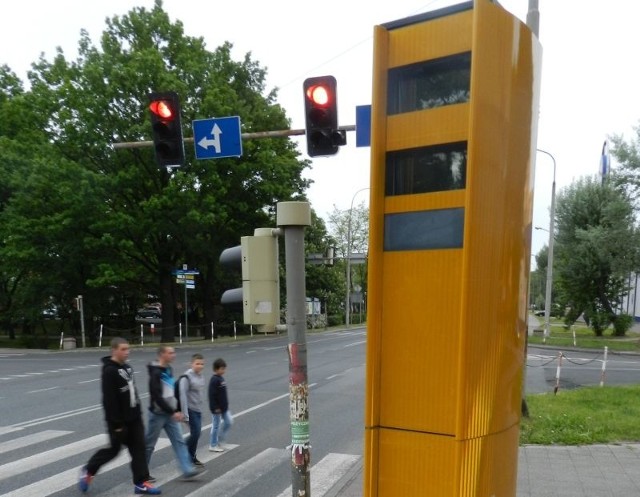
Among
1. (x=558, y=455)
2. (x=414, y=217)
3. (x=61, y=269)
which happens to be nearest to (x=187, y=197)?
(x=61, y=269)

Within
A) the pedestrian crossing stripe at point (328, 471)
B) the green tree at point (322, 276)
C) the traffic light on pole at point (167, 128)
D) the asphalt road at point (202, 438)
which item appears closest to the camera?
the pedestrian crossing stripe at point (328, 471)

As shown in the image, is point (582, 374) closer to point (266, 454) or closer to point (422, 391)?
point (266, 454)

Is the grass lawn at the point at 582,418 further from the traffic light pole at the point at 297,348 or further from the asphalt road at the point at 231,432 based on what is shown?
the traffic light pole at the point at 297,348

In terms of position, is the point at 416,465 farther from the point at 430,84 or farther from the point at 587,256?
the point at 587,256

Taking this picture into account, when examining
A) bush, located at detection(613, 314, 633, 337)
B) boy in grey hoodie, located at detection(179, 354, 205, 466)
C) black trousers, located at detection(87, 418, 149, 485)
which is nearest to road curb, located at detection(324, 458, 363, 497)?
boy in grey hoodie, located at detection(179, 354, 205, 466)

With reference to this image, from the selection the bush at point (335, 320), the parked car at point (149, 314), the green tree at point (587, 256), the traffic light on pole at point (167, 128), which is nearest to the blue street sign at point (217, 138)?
the traffic light on pole at point (167, 128)

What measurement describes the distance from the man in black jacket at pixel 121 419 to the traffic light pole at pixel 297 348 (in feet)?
7.66

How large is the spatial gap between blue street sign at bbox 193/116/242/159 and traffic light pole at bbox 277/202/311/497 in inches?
182

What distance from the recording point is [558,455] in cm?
→ 786

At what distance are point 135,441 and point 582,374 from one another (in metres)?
15.5

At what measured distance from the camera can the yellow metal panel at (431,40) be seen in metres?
4.28

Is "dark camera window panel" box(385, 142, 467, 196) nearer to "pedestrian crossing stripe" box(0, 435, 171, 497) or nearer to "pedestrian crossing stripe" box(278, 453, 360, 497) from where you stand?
"pedestrian crossing stripe" box(278, 453, 360, 497)

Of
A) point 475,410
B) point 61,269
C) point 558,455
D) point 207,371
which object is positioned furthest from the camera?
point 61,269

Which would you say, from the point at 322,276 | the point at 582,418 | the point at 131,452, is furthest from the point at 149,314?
the point at 131,452
